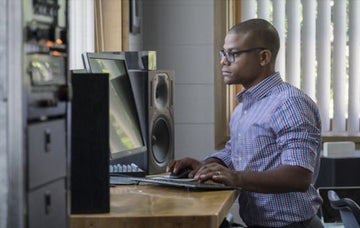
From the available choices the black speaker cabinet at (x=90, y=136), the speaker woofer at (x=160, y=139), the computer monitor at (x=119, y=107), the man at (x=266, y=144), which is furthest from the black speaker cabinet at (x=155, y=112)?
the black speaker cabinet at (x=90, y=136)

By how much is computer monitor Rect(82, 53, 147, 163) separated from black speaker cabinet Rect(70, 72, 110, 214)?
0.63 m

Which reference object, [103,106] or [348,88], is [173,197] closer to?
[103,106]

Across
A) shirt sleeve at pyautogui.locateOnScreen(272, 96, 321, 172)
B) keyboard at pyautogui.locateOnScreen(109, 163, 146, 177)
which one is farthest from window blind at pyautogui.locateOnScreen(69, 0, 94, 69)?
shirt sleeve at pyautogui.locateOnScreen(272, 96, 321, 172)

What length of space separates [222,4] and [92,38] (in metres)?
A: 1.61

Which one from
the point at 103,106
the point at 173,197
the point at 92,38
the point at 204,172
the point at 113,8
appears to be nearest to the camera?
→ the point at 103,106

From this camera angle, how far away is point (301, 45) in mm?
A: 5629

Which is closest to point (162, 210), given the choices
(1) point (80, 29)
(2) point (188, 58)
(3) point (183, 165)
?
(3) point (183, 165)

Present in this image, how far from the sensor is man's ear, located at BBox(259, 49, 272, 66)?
2.93 meters

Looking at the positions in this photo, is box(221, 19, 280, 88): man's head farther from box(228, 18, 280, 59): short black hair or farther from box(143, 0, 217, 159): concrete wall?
box(143, 0, 217, 159): concrete wall

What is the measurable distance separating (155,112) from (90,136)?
1315 millimetres

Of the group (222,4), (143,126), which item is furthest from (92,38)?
(222,4)

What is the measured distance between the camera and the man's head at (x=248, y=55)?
9.59ft

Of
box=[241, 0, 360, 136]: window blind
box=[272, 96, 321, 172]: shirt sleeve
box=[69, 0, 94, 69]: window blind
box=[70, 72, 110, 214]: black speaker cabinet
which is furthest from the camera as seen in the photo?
box=[241, 0, 360, 136]: window blind

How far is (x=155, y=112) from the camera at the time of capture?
3.18 meters
